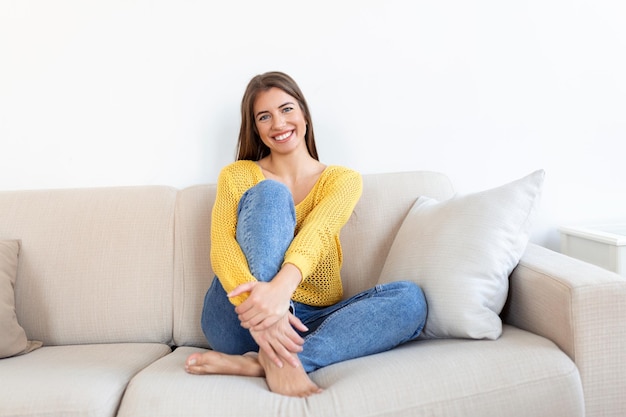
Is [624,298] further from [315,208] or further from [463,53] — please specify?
[463,53]

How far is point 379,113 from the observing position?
85.2 inches

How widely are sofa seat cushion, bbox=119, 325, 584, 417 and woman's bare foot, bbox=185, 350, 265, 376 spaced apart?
0.02 m

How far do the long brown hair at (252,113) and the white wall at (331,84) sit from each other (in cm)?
22

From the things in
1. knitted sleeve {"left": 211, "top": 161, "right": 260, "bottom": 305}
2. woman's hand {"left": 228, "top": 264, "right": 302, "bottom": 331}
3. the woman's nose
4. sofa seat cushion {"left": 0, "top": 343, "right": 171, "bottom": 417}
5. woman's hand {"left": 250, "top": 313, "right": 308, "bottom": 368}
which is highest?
the woman's nose

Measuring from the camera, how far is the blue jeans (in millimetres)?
1413

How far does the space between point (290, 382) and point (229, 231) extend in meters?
0.49

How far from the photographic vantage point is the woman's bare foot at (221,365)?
1.37 m

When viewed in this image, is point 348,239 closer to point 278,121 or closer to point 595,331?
point 278,121

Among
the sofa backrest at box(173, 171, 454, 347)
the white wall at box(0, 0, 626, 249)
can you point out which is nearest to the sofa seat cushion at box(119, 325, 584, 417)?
the sofa backrest at box(173, 171, 454, 347)

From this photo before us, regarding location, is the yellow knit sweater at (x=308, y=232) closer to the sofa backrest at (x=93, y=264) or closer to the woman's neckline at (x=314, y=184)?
the woman's neckline at (x=314, y=184)

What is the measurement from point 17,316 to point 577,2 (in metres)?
2.13

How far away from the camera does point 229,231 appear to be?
163cm

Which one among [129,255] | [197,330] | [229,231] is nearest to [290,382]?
[229,231]

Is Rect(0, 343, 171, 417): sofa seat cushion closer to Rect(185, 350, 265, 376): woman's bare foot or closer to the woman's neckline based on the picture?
Rect(185, 350, 265, 376): woman's bare foot
